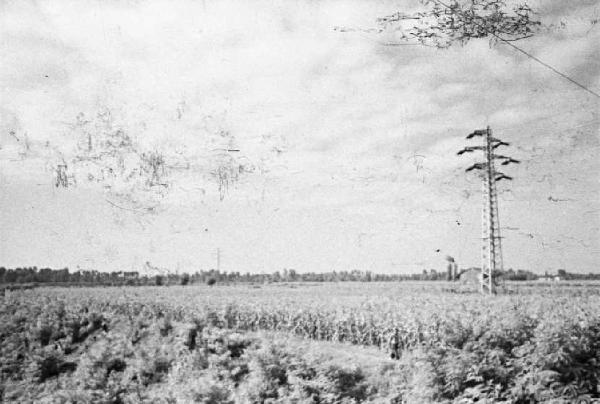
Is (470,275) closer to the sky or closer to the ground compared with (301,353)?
closer to the sky

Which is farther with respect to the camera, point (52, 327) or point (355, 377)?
point (52, 327)

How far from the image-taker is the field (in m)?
9.19

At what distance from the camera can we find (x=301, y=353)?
1363cm

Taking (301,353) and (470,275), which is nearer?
(301,353)

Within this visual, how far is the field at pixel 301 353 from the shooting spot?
9.19 meters

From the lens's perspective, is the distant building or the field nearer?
the field

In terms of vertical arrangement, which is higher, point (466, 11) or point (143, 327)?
point (466, 11)

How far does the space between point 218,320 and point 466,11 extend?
63.0 ft

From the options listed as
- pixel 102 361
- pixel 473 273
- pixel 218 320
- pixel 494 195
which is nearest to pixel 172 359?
pixel 102 361

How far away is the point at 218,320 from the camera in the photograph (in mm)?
22297

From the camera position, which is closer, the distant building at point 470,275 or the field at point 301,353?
the field at point 301,353

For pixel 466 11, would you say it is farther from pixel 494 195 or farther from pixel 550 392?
pixel 494 195

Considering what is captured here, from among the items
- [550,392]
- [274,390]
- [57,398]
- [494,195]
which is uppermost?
[494,195]

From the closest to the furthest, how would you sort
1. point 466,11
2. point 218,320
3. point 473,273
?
1. point 466,11
2. point 218,320
3. point 473,273
